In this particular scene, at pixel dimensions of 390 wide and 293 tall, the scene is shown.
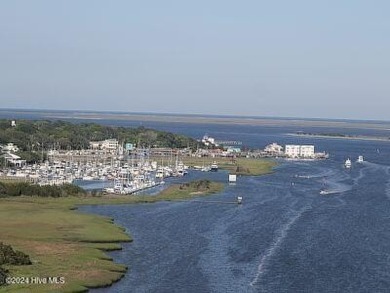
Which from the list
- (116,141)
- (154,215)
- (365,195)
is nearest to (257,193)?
(365,195)

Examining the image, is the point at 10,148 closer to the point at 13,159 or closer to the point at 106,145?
the point at 13,159

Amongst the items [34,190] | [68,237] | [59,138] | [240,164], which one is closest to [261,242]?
[68,237]

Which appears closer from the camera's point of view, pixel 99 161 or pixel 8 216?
pixel 8 216

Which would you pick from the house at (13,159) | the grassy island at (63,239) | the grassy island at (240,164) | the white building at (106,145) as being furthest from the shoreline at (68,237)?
the white building at (106,145)

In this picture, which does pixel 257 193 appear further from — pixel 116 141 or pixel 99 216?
pixel 116 141

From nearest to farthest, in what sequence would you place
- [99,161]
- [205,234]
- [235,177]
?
[205,234] < [235,177] < [99,161]

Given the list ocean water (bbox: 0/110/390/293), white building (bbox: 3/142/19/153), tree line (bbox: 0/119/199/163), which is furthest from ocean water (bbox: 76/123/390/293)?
tree line (bbox: 0/119/199/163)

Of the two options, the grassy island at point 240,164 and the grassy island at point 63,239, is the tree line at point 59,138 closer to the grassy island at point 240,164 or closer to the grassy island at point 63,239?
the grassy island at point 240,164
